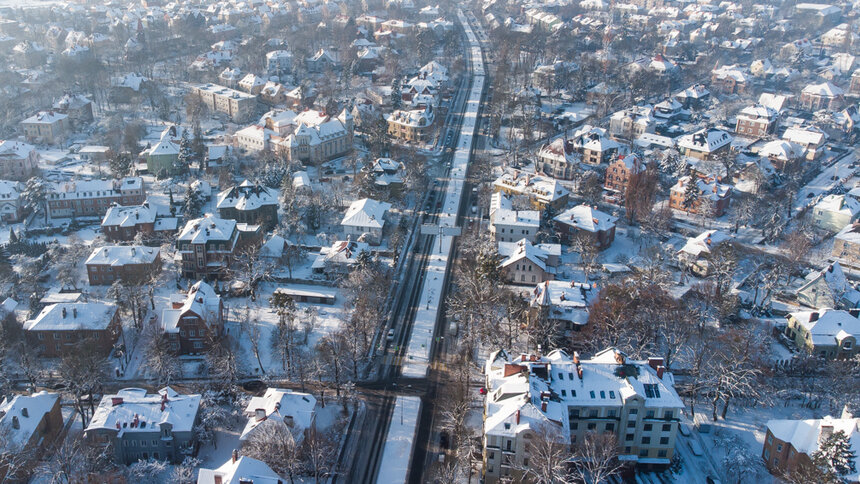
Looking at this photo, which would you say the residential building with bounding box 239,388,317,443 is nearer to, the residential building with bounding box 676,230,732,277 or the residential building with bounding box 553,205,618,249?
the residential building with bounding box 553,205,618,249

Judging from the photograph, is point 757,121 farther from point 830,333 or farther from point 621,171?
point 830,333

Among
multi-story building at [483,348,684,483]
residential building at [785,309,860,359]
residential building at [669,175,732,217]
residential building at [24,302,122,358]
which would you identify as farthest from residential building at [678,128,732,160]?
residential building at [24,302,122,358]

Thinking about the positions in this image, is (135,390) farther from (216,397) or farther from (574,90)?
(574,90)

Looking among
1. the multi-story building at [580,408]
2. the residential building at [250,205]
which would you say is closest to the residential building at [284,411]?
the multi-story building at [580,408]

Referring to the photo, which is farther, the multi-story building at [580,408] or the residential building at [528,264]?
the residential building at [528,264]

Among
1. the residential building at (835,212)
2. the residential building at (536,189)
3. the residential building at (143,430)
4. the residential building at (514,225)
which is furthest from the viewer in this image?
→ the residential building at (536,189)

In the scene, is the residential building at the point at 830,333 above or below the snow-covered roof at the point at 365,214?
above

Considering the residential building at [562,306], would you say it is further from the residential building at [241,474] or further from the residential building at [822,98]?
the residential building at [822,98]
